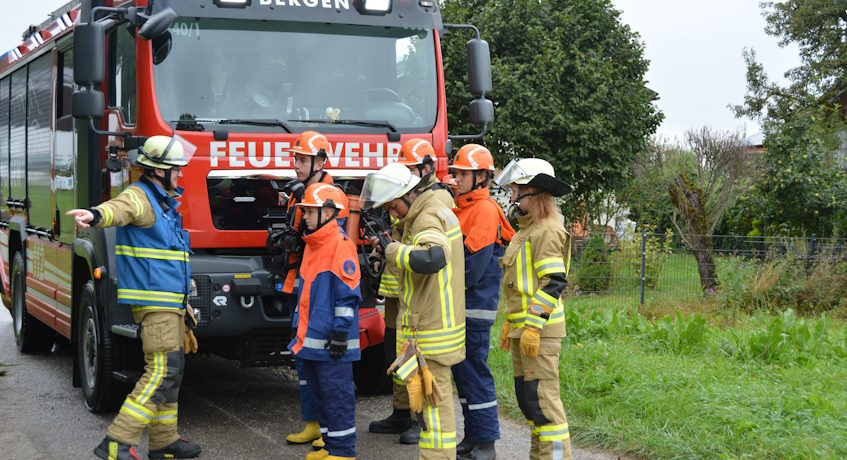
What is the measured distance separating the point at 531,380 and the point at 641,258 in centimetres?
835

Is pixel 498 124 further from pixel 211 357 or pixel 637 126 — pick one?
pixel 211 357

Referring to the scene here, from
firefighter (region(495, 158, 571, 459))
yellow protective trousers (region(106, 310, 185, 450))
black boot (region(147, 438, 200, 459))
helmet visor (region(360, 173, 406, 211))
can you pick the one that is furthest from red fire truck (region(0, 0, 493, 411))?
firefighter (region(495, 158, 571, 459))

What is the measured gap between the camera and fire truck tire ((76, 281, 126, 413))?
673 cm

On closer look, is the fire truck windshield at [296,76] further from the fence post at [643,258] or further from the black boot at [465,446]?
the fence post at [643,258]

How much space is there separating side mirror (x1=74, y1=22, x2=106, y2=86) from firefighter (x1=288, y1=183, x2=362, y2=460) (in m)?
1.74

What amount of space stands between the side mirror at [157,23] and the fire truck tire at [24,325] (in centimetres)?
429

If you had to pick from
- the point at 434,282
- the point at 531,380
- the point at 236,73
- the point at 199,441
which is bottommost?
the point at 199,441

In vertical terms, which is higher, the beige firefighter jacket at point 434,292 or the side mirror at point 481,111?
Answer: the side mirror at point 481,111

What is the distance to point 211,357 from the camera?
9977mm

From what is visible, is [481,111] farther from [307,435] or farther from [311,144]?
[307,435]

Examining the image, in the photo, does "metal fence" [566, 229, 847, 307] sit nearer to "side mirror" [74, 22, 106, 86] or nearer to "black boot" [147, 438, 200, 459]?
"black boot" [147, 438, 200, 459]

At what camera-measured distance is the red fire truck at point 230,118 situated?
6.41m

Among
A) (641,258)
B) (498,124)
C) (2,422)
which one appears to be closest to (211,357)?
(2,422)

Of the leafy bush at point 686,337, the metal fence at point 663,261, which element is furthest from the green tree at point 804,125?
the leafy bush at point 686,337
